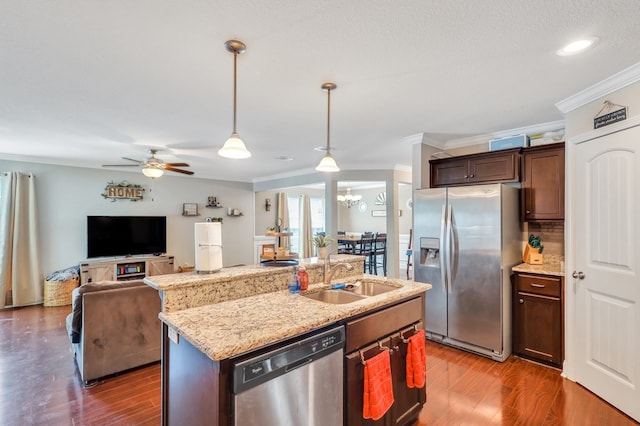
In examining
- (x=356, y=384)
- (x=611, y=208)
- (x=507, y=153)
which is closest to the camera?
(x=356, y=384)

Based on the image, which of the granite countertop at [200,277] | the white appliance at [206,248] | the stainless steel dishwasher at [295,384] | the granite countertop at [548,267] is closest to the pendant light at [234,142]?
the white appliance at [206,248]

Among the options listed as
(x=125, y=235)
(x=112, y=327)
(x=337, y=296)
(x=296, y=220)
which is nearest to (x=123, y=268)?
(x=125, y=235)

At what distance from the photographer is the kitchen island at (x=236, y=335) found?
4.13ft

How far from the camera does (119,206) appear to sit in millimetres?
6066

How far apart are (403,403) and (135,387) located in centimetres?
226

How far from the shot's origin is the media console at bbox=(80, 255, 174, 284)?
17.7ft

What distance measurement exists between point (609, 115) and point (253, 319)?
2.98m

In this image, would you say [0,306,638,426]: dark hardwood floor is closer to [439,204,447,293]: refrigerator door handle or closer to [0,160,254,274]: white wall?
[439,204,447,293]: refrigerator door handle

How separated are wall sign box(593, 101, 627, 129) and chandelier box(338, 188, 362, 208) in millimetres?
6562

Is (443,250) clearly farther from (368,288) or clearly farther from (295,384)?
(295,384)

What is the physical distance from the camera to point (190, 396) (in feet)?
4.82

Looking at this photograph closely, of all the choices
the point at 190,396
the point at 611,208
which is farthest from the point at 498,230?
the point at 190,396

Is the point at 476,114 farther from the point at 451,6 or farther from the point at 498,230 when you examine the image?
the point at 451,6

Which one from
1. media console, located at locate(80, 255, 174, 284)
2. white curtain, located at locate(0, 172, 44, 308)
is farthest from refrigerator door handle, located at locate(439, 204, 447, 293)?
white curtain, located at locate(0, 172, 44, 308)
